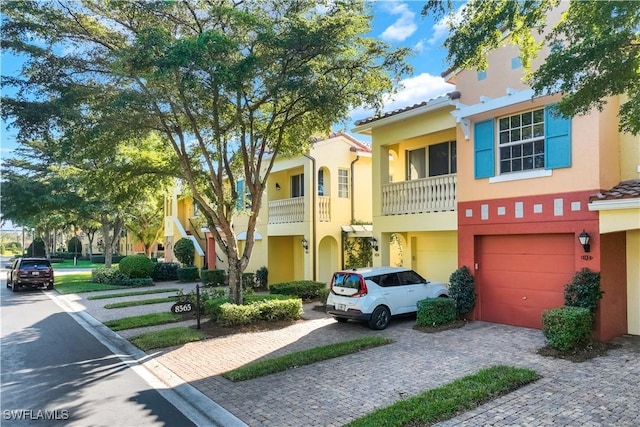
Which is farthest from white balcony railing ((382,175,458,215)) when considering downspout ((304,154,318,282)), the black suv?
the black suv

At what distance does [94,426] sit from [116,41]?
945 cm

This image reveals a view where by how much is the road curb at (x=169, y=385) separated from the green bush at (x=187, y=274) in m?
14.4

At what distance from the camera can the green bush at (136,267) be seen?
25906 mm

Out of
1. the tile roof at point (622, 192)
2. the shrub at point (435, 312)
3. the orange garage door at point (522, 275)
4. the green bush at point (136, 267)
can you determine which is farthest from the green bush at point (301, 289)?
the green bush at point (136, 267)

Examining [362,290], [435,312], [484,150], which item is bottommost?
[435,312]

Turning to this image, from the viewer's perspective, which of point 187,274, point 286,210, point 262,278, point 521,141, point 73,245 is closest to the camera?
point 521,141

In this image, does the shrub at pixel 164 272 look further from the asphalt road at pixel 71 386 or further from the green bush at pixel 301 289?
the asphalt road at pixel 71 386

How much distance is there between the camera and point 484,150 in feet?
38.6

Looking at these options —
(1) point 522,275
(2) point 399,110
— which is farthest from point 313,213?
(1) point 522,275

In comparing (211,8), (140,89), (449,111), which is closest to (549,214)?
(449,111)

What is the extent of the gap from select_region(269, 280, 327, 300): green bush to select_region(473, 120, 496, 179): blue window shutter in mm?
7777

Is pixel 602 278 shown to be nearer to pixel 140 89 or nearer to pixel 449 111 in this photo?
pixel 449 111

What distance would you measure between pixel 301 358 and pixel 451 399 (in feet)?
11.0

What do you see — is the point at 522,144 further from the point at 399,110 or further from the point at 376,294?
the point at 376,294
